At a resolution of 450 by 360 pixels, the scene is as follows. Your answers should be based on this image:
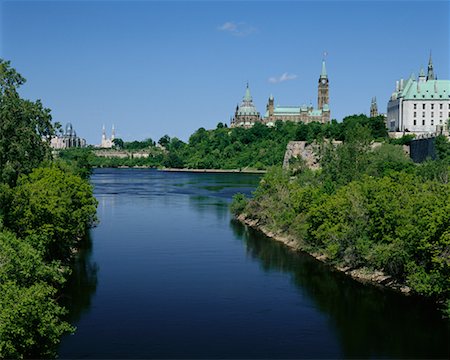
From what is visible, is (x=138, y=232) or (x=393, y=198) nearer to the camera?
(x=393, y=198)

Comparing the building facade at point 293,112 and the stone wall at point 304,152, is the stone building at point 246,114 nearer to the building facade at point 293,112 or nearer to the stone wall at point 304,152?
the building facade at point 293,112

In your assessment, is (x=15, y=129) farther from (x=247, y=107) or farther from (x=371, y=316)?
(x=247, y=107)

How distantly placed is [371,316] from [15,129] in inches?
661

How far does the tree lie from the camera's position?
26281 millimetres

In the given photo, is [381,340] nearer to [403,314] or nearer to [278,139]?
[403,314]

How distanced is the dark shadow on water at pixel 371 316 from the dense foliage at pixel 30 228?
1031cm

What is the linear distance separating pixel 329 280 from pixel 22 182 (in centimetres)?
1593

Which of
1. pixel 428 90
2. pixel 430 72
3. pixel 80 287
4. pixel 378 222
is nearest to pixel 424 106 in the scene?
pixel 428 90

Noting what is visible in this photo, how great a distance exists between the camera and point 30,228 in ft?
90.2

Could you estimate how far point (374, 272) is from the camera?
3128 centimetres

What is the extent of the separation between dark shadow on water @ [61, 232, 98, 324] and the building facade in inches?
5445

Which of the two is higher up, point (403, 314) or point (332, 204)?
point (332, 204)

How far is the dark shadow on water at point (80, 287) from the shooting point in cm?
2547

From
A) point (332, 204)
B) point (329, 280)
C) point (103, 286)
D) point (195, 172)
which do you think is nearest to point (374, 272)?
point (329, 280)
